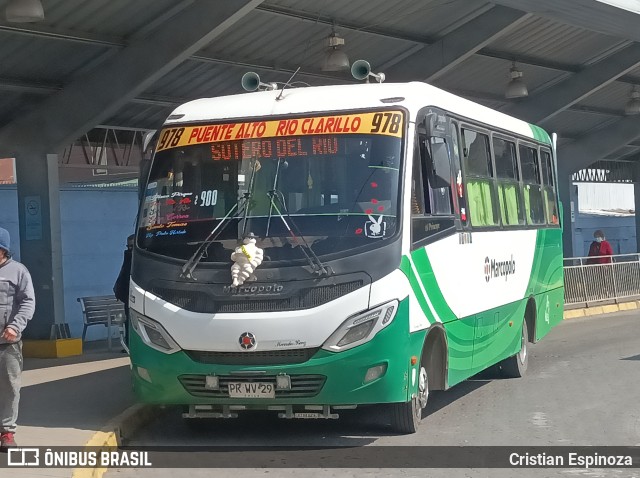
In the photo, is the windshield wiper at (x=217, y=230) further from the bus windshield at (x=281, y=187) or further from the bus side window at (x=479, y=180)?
the bus side window at (x=479, y=180)

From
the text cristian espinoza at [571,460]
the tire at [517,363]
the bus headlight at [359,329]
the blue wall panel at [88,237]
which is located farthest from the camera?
the blue wall panel at [88,237]

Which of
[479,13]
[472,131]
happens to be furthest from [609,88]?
[472,131]

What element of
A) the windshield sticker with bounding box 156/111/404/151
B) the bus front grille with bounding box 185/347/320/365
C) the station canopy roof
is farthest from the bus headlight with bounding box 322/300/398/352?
the station canopy roof

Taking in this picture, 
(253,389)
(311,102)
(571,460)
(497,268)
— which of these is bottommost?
(571,460)

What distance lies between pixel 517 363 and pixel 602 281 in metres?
12.3

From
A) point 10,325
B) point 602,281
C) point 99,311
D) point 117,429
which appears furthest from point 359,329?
point 602,281

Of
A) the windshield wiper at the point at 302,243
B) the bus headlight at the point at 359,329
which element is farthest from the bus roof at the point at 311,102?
the bus headlight at the point at 359,329

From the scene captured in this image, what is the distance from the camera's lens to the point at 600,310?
25.5 metres

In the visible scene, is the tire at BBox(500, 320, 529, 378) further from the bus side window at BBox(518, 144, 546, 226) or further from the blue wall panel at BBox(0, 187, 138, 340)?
the blue wall panel at BBox(0, 187, 138, 340)

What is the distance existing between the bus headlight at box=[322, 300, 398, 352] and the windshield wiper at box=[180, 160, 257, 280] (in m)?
1.24

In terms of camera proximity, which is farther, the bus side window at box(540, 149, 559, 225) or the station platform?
the bus side window at box(540, 149, 559, 225)

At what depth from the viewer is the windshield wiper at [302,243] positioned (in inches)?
365

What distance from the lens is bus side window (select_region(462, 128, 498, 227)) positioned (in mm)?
11648

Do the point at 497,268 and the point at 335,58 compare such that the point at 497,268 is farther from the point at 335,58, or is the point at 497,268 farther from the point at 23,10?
the point at 335,58
